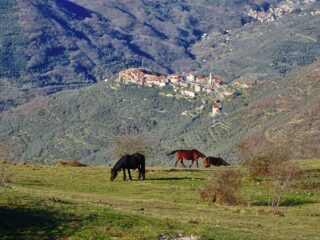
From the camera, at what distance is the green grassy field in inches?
768

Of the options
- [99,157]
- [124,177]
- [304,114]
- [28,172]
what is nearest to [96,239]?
[124,177]

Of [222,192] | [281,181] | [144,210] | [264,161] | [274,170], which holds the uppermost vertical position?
[264,161]

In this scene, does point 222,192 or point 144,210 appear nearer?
point 144,210

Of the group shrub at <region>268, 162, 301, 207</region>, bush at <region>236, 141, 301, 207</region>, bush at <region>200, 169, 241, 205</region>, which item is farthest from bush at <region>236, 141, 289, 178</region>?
bush at <region>200, 169, 241, 205</region>

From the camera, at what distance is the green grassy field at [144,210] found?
19.5 m

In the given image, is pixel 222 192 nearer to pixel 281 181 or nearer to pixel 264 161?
pixel 281 181

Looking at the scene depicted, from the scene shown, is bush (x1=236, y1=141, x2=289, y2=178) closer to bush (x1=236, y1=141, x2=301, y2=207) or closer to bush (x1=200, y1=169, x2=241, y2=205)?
bush (x1=236, y1=141, x2=301, y2=207)

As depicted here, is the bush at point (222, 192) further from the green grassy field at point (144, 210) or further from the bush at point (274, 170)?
the bush at point (274, 170)

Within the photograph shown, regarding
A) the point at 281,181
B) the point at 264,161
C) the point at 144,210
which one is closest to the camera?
the point at 144,210

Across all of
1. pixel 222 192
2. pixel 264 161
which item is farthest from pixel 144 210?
pixel 264 161

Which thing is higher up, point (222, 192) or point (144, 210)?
point (222, 192)

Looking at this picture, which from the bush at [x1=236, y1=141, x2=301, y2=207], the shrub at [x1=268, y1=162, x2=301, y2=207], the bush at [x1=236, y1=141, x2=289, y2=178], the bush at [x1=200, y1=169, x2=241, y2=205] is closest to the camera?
the bush at [x1=200, y1=169, x2=241, y2=205]

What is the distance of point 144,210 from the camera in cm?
2619

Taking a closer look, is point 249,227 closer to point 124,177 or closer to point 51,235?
point 51,235
